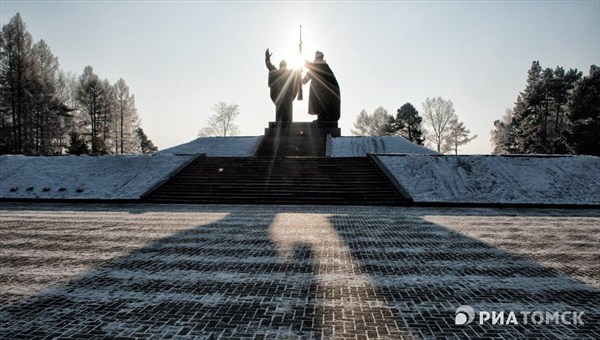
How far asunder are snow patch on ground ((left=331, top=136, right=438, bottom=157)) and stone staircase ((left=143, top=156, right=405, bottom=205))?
21.9 feet

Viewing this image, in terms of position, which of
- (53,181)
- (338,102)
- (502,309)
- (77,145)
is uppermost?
(338,102)

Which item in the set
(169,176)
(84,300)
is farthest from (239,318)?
(169,176)

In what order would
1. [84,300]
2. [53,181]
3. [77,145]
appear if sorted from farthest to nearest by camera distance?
[77,145], [53,181], [84,300]

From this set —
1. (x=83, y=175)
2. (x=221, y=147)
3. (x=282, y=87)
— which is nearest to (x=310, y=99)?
(x=282, y=87)

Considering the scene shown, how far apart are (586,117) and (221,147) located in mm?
35572

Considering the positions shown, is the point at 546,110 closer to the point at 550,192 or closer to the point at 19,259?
the point at 550,192

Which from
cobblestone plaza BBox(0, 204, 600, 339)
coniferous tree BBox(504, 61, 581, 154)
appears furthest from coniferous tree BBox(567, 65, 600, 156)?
cobblestone plaza BBox(0, 204, 600, 339)

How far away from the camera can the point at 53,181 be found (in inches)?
809

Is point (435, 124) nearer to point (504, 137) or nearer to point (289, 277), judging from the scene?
point (504, 137)

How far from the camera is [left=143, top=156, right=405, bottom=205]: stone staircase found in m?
17.9

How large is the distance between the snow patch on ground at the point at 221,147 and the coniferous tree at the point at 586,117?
101 feet

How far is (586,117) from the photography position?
119ft

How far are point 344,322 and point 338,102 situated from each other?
3299cm

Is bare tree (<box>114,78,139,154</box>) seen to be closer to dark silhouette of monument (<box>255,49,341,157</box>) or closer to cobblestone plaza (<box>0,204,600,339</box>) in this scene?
dark silhouette of monument (<box>255,49,341,157</box>)
